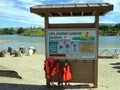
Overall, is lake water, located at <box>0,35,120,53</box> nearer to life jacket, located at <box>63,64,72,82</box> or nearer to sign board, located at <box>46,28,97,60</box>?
sign board, located at <box>46,28,97,60</box>

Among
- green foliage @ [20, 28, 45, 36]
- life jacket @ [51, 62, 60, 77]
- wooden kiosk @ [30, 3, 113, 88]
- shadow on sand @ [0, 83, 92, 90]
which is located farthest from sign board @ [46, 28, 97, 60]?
green foliage @ [20, 28, 45, 36]

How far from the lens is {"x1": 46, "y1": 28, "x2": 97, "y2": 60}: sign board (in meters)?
9.79

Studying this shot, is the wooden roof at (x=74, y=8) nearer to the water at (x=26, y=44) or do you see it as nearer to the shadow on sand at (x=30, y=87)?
the shadow on sand at (x=30, y=87)

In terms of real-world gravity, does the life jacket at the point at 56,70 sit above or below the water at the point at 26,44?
above

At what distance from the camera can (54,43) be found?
9.90 m

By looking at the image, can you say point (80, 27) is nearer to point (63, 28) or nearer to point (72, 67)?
point (63, 28)

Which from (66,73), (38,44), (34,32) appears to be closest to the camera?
(66,73)

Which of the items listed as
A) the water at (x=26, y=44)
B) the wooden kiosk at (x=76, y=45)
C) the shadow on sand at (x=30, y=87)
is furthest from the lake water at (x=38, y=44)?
the wooden kiosk at (x=76, y=45)

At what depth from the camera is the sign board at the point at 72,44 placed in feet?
32.1

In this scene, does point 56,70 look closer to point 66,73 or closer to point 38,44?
point 66,73

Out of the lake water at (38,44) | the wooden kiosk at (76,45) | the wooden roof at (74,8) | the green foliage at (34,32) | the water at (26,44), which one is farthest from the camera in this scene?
the green foliage at (34,32)

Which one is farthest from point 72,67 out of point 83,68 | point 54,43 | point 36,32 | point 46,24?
point 36,32

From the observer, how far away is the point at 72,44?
9852 millimetres

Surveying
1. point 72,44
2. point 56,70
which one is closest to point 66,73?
point 56,70
